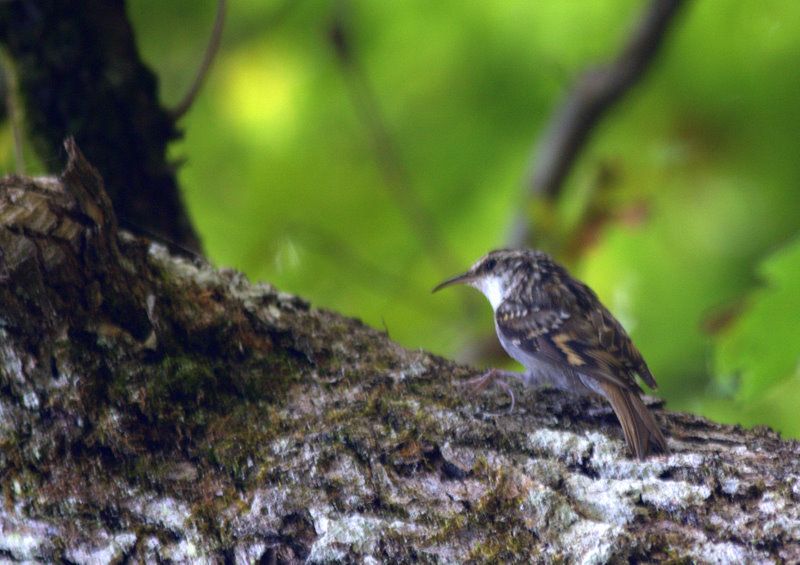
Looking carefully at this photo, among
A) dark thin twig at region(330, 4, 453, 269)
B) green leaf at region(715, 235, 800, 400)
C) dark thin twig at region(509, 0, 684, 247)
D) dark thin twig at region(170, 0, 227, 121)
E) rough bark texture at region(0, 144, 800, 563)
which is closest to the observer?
rough bark texture at region(0, 144, 800, 563)

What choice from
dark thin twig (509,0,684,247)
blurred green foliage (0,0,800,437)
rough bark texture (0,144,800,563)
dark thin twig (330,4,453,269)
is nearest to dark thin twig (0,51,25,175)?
rough bark texture (0,144,800,563)

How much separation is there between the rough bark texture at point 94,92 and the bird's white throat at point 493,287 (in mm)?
1184

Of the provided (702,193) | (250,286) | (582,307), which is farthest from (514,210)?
(250,286)

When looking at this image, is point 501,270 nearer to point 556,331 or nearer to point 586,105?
point 556,331

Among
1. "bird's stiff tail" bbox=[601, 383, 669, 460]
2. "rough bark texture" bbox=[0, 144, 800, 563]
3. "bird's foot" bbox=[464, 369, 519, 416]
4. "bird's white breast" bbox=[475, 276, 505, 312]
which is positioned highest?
"bird's white breast" bbox=[475, 276, 505, 312]

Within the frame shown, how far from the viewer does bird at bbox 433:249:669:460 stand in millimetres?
2430

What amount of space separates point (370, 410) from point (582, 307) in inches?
46.1

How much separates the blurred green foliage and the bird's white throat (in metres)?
0.57

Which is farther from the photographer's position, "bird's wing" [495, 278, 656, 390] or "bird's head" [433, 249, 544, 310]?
"bird's head" [433, 249, 544, 310]

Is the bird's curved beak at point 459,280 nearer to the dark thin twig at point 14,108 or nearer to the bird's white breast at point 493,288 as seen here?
the bird's white breast at point 493,288

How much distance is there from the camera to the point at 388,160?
393 centimetres

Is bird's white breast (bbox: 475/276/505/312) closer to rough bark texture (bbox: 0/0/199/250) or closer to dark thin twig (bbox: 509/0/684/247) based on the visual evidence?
dark thin twig (bbox: 509/0/684/247)

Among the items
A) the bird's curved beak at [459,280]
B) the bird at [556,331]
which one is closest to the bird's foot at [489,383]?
the bird at [556,331]

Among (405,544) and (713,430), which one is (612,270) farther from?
(405,544)
